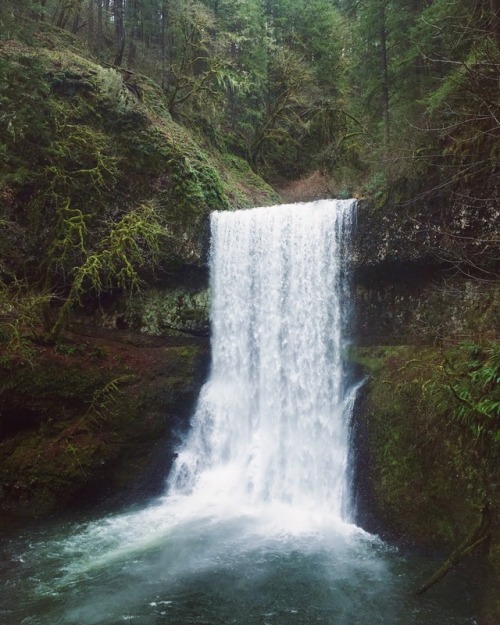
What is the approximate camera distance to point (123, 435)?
1024cm

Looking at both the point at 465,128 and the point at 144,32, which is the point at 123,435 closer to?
the point at 465,128

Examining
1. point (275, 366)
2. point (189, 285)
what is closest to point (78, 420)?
point (189, 285)

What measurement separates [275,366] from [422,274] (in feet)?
13.3

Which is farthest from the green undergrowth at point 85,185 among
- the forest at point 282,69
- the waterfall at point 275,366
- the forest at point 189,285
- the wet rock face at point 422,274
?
the wet rock face at point 422,274

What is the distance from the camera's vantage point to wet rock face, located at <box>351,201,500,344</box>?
29.4ft

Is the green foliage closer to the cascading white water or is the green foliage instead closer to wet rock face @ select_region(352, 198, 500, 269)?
the cascading white water

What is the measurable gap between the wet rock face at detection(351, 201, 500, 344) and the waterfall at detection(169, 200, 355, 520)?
0.59 metres

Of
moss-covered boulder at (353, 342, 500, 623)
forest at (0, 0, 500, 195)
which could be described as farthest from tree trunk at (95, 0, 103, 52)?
moss-covered boulder at (353, 342, 500, 623)

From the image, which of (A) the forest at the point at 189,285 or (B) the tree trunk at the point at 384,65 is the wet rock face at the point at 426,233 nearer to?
(A) the forest at the point at 189,285

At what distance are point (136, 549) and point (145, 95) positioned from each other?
1437 cm

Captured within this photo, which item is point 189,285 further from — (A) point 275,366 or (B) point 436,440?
(B) point 436,440

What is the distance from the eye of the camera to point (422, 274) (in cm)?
1016

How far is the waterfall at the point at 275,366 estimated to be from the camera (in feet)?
31.8

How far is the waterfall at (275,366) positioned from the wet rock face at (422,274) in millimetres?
588
